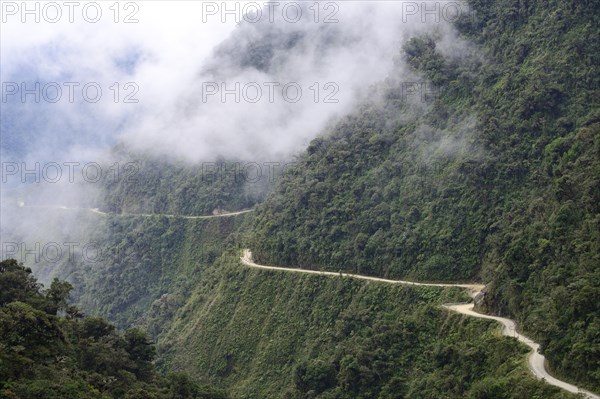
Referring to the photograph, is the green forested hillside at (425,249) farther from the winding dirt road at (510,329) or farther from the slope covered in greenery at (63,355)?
the winding dirt road at (510,329)

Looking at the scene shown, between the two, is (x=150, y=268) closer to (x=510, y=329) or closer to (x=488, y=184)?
(x=488, y=184)

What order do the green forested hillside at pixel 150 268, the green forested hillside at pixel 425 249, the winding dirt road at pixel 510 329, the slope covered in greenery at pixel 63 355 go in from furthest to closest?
1. the green forested hillside at pixel 150 268
2. the green forested hillside at pixel 425 249
3. the winding dirt road at pixel 510 329
4. the slope covered in greenery at pixel 63 355

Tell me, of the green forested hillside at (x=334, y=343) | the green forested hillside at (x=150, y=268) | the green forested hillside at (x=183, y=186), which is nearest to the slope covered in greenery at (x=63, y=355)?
the green forested hillside at (x=334, y=343)

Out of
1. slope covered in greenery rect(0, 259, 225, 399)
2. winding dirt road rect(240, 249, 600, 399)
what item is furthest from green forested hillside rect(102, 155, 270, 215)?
slope covered in greenery rect(0, 259, 225, 399)

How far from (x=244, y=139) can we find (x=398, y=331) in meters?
41.7

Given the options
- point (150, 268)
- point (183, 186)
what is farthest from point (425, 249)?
point (183, 186)

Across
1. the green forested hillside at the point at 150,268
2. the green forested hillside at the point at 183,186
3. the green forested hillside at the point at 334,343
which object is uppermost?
the green forested hillside at the point at 183,186

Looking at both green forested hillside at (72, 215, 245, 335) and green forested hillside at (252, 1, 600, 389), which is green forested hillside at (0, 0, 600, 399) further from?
green forested hillside at (72, 215, 245, 335)

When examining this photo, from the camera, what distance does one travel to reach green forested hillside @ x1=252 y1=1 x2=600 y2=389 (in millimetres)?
40219

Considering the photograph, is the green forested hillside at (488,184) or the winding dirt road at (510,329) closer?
the winding dirt road at (510,329)

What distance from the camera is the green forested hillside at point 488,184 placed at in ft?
132

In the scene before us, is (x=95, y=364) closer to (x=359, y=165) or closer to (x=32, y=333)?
(x=32, y=333)

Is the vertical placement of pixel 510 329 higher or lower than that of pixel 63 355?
lower

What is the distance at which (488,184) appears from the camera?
51094mm
